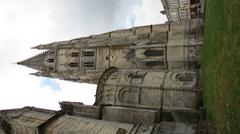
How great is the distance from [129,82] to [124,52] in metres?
10.5

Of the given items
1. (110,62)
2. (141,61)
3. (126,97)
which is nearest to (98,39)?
(110,62)

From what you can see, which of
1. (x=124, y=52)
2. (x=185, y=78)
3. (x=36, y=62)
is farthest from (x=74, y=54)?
(x=185, y=78)

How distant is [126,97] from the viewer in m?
29.0

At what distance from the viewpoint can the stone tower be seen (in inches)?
1374

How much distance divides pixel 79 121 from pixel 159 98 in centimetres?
795

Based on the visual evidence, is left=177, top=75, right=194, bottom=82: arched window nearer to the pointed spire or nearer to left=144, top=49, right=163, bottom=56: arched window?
left=144, top=49, right=163, bottom=56: arched window

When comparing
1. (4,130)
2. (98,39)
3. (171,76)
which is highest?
(98,39)

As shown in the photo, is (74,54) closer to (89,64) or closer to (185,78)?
(89,64)

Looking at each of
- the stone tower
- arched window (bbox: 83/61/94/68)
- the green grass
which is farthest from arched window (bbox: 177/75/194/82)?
arched window (bbox: 83/61/94/68)

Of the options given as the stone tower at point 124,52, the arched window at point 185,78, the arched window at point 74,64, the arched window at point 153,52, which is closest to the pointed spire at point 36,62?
the stone tower at point 124,52

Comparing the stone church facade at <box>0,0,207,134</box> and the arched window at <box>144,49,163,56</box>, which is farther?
the arched window at <box>144,49,163,56</box>

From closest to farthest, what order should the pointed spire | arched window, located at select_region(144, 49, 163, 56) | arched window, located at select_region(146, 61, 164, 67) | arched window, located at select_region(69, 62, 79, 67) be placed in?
arched window, located at select_region(146, 61, 164, 67), arched window, located at select_region(144, 49, 163, 56), arched window, located at select_region(69, 62, 79, 67), the pointed spire

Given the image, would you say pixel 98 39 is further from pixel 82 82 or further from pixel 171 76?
pixel 171 76

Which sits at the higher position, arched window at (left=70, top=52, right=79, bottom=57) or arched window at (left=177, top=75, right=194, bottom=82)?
arched window at (left=70, top=52, right=79, bottom=57)
